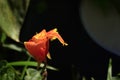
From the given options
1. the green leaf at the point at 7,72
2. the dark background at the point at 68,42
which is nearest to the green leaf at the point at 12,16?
the dark background at the point at 68,42

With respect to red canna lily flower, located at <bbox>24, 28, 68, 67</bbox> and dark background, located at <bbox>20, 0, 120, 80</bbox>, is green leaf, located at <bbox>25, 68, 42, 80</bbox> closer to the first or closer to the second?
red canna lily flower, located at <bbox>24, 28, 68, 67</bbox>

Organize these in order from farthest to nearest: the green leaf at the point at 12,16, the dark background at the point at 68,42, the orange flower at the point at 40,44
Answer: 1. the dark background at the point at 68,42
2. the green leaf at the point at 12,16
3. the orange flower at the point at 40,44

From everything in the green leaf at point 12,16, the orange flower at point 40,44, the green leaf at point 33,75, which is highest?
the green leaf at point 12,16

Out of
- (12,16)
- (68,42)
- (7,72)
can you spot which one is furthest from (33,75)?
(68,42)

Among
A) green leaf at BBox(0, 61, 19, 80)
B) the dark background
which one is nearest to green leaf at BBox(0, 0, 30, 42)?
the dark background

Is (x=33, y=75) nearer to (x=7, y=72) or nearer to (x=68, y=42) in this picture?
(x=7, y=72)

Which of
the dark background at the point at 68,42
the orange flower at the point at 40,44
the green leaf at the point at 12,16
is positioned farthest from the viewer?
the dark background at the point at 68,42

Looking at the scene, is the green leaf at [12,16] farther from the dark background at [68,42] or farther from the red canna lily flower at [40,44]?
the red canna lily flower at [40,44]
